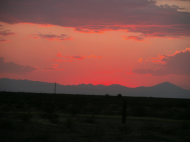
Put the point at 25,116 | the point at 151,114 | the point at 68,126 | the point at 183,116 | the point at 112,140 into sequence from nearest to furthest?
the point at 112,140 < the point at 68,126 < the point at 25,116 < the point at 183,116 < the point at 151,114

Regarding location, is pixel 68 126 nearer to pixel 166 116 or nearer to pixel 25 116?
pixel 25 116

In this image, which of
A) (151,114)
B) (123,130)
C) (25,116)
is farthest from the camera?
(151,114)

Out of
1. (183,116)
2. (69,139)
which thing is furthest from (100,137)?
(183,116)

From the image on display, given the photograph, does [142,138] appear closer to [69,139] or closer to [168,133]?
[168,133]

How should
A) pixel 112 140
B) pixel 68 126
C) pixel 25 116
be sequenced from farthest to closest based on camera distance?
pixel 25 116 → pixel 68 126 → pixel 112 140

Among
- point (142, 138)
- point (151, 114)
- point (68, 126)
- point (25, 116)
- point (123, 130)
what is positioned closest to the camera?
point (142, 138)

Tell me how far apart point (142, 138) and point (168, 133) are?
3.79m

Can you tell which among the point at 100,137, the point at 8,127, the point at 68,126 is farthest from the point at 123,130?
the point at 8,127

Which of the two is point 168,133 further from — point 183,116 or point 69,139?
point 183,116

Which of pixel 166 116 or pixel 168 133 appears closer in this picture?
pixel 168 133

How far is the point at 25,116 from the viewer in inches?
866

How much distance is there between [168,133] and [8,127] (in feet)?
44.3

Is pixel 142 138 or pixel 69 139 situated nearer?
pixel 69 139

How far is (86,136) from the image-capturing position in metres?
16.1
